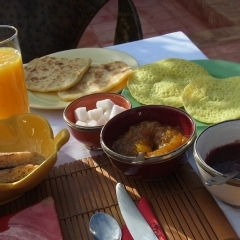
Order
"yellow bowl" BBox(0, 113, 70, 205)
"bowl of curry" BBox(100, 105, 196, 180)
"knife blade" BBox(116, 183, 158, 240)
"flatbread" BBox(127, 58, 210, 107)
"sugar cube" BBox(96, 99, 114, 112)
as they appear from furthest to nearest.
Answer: "flatbread" BBox(127, 58, 210, 107)
"sugar cube" BBox(96, 99, 114, 112)
"yellow bowl" BBox(0, 113, 70, 205)
"bowl of curry" BBox(100, 105, 196, 180)
"knife blade" BBox(116, 183, 158, 240)

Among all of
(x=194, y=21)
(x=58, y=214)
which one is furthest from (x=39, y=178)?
(x=194, y=21)

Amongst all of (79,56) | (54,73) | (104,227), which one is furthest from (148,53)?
(104,227)

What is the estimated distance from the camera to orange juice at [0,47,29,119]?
108 cm

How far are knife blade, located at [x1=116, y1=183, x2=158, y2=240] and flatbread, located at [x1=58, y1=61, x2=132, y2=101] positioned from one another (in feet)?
1.44

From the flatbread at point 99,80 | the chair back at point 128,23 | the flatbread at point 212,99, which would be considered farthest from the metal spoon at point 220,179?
the chair back at point 128,23

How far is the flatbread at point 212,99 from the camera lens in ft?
3.42

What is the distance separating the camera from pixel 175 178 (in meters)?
0.89

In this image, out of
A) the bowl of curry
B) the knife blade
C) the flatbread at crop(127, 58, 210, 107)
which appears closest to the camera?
the knife blade

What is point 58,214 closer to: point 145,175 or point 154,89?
point 145,175

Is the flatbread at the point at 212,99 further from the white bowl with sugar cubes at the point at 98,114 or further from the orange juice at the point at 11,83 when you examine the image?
the orange juice at the point at 11,83

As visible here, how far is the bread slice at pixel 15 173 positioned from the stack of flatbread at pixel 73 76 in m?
0.40

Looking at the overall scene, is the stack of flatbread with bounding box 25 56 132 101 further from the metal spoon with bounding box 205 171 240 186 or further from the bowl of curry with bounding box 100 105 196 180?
the metal spoon with bounding box 205 171 240 186

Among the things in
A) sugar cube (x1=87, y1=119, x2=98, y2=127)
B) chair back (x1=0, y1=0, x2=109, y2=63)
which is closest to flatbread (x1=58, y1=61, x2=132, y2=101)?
sugar cube (x1=87, y1=119, x2=98, y2=127)

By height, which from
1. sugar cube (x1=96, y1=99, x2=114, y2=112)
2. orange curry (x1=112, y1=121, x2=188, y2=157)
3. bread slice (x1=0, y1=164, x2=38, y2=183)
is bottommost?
sugar cube (x1=96, y1=99, x2=114, y2=112)
